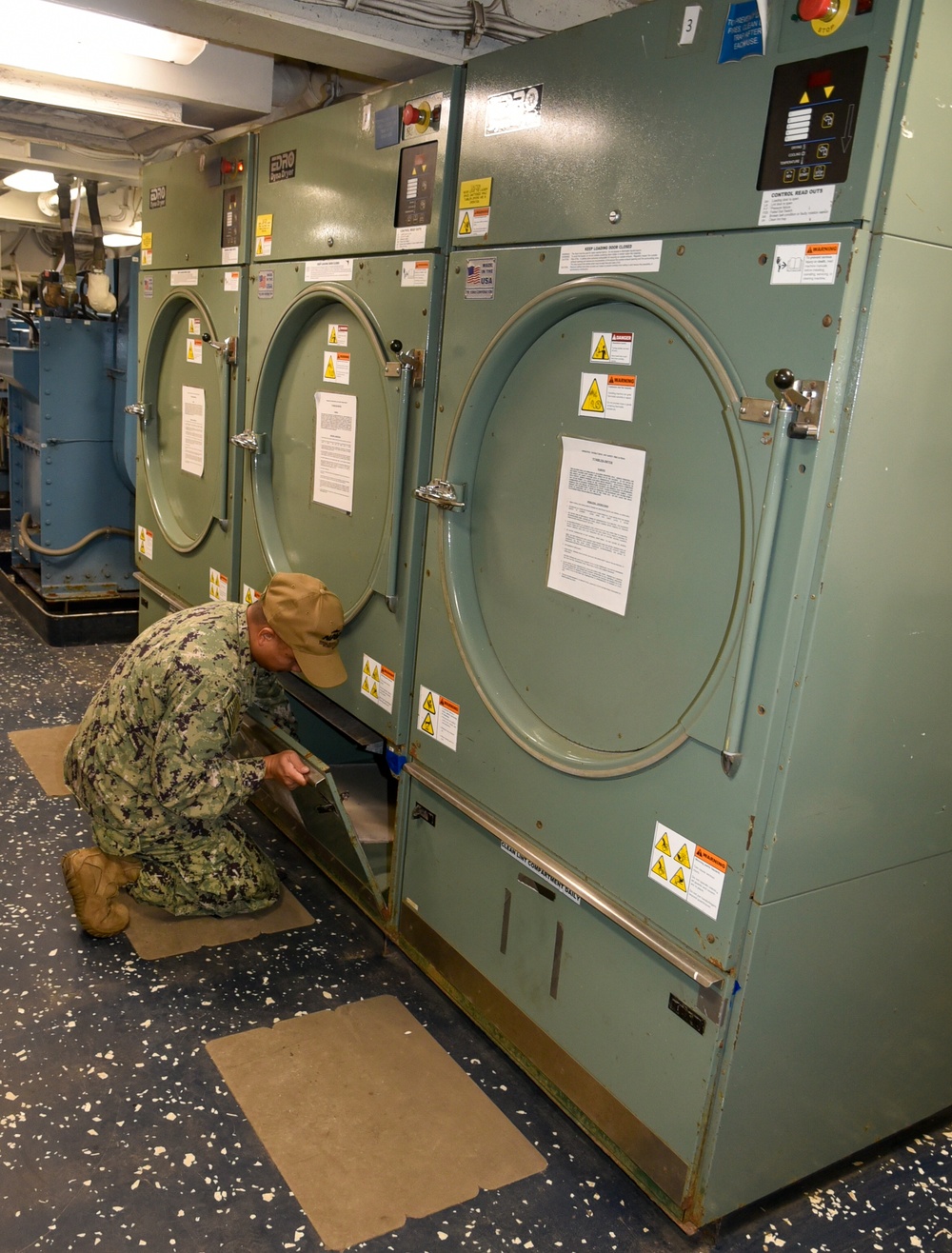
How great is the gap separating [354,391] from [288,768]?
123cm

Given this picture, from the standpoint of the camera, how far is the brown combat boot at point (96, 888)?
314cm

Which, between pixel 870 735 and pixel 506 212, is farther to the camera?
pixel 506 212

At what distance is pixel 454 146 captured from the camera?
272 cm

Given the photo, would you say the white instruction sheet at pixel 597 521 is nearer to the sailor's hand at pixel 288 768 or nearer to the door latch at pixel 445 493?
the door latch at pixel 445 493

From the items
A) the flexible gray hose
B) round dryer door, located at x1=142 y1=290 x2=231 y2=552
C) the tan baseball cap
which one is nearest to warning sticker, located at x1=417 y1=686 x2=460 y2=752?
the tan baseball cap

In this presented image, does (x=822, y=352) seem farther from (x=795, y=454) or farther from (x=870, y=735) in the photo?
(x=870, y=735)

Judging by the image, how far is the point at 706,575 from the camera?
2059mm

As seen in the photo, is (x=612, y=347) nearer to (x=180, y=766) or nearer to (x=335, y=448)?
(x=335, y=448)

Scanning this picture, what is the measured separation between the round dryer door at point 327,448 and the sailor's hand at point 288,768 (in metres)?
0.51

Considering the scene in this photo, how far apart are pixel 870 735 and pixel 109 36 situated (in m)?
3.78

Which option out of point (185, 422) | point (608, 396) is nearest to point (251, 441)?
point (185, 422)

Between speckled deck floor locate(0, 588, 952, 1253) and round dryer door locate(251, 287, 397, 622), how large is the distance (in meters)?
1.20

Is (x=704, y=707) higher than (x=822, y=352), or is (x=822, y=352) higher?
(x=822, y=352)

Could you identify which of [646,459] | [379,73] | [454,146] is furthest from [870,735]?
[379,73]
